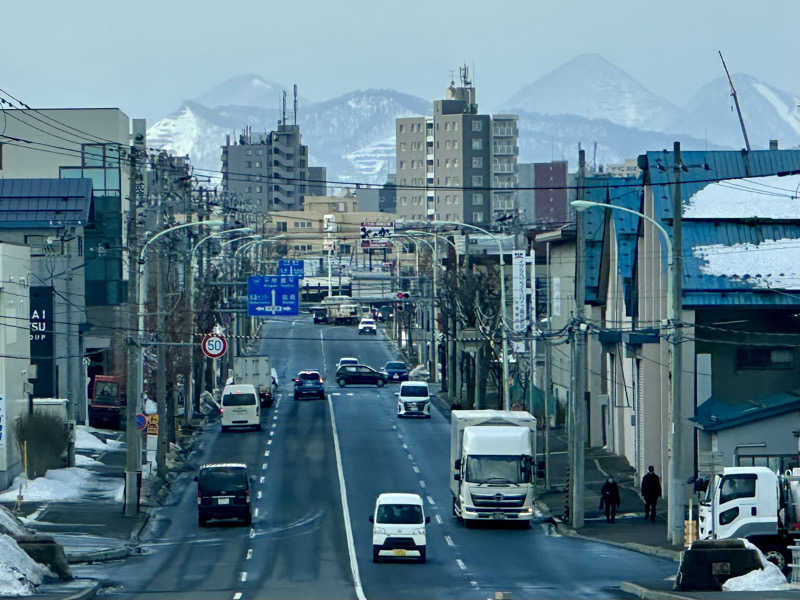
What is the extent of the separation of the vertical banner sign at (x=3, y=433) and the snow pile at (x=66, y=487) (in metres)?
0.96

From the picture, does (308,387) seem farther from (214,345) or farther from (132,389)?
(132,389)

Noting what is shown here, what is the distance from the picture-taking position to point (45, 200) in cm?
7819

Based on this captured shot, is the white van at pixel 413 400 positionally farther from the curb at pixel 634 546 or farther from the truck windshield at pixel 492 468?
the truck windshield at pixel 492 468

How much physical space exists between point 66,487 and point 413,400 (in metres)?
30.0

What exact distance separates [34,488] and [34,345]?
1772 centimetres

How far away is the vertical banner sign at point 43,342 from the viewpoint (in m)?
68.3

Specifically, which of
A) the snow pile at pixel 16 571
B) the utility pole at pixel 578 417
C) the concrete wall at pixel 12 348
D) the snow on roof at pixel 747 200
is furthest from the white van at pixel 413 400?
the snow pile at pixel 16 571

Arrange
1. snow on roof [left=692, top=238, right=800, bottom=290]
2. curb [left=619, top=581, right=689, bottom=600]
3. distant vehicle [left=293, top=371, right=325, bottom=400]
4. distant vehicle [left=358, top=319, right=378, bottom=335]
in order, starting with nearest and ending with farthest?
curb [left=619, top=581, right=689, bottom=600], snow on roof [left=692, top=238, right=800, bottom=290], distant vehicle [left=293, top=371, right=325, bottom=400], distant vehicle [left=358, top=319, right=378, bottom=335]

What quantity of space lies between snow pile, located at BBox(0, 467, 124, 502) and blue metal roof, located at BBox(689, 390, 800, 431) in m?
20.2

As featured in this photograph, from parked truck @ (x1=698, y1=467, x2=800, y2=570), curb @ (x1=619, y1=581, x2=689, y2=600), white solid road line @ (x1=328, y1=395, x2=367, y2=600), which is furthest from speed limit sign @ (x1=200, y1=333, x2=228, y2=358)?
curb @ (x1=619, y1=581, x2=689, y2=600)

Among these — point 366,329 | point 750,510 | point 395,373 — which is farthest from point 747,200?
point 366,329

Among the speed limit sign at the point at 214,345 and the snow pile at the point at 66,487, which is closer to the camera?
the snow pile at the point at 66,487

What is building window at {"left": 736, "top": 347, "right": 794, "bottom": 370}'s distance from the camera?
52031 millimetres

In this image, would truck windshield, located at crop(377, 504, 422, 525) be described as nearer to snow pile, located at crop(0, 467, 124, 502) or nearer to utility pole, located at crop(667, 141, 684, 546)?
utility pole, located at crop(667, 141, 684, 546)
